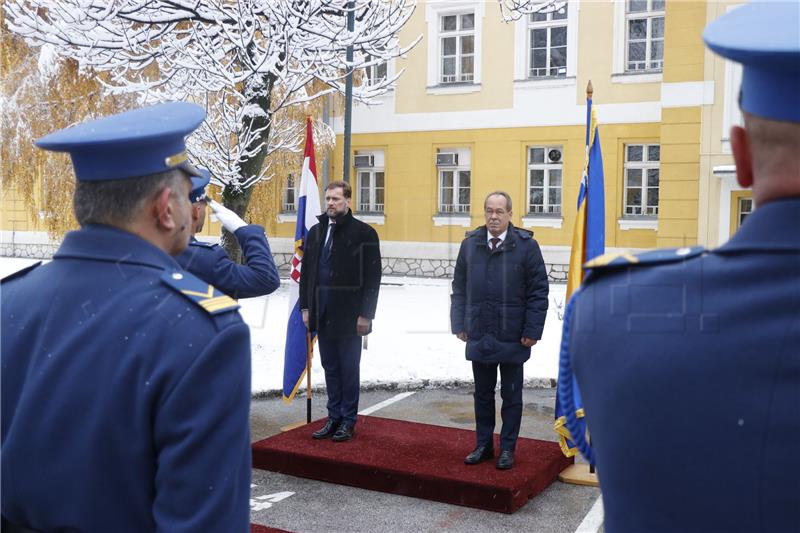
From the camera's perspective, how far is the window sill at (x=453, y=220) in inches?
771

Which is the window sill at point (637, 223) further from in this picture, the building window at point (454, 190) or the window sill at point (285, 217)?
the window sill at point (285, 217)

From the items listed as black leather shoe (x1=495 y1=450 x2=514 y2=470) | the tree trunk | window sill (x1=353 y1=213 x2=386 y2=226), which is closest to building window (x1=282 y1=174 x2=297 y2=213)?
window sill (x1=353 y1=213 x2=386 y2=226)

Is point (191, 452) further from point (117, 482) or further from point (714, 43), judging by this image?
point (714, 43)

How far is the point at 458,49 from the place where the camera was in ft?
67.1

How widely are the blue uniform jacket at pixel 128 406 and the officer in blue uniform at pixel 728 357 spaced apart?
2.34ft

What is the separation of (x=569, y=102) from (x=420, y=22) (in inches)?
186

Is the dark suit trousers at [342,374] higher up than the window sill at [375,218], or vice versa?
the window sill at [375,218]

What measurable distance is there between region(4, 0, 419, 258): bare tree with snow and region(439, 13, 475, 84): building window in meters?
11.7

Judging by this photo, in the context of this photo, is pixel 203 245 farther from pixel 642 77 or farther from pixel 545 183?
pixel 545 183

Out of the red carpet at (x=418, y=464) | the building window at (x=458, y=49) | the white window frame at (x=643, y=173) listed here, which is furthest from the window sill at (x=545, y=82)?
the red carpet at (x=418, y=464)

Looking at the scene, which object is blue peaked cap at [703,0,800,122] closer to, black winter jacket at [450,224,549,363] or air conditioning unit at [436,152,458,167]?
black winter jacket at [450,224,549,363]

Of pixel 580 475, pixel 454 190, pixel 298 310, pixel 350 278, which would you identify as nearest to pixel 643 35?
pixel 454 190

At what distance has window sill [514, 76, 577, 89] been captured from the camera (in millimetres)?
18594

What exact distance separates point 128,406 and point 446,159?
18882mm
